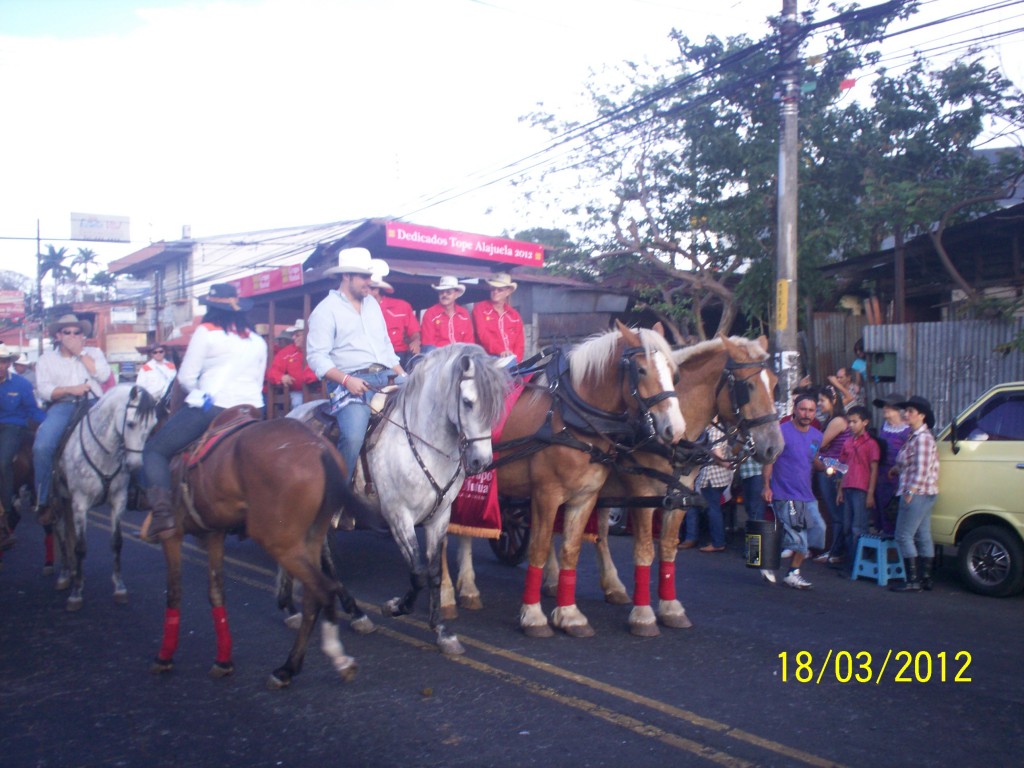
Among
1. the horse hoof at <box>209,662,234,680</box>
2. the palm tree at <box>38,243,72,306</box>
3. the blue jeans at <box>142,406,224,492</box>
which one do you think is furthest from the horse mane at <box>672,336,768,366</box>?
the palm tree at <box>38,243,72,306</box>

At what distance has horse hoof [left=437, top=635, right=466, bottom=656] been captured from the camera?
5633 mm

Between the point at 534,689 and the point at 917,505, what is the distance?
4627 millimetres

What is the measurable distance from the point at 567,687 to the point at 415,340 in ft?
13.6

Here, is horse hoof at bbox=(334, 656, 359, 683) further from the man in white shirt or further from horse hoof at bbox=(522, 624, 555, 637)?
the man in white shirt

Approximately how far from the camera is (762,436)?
640cm

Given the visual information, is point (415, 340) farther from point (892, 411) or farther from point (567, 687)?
point (892, 411)

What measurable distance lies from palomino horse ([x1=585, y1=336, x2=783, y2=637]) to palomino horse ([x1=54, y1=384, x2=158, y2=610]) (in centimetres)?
386

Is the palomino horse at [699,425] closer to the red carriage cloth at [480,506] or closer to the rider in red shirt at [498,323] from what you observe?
the red carriage cloth at [480,506]

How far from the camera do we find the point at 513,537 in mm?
8625

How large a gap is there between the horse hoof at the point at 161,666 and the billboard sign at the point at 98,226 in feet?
159

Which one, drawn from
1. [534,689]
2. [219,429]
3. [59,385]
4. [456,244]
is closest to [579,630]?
[534,689]

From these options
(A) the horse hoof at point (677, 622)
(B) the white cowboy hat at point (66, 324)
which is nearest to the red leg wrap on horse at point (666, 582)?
(A) the horse hoof at point (677, 622)

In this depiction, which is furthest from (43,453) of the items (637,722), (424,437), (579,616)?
(637,722)

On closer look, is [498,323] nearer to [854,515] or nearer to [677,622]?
[677,622]
